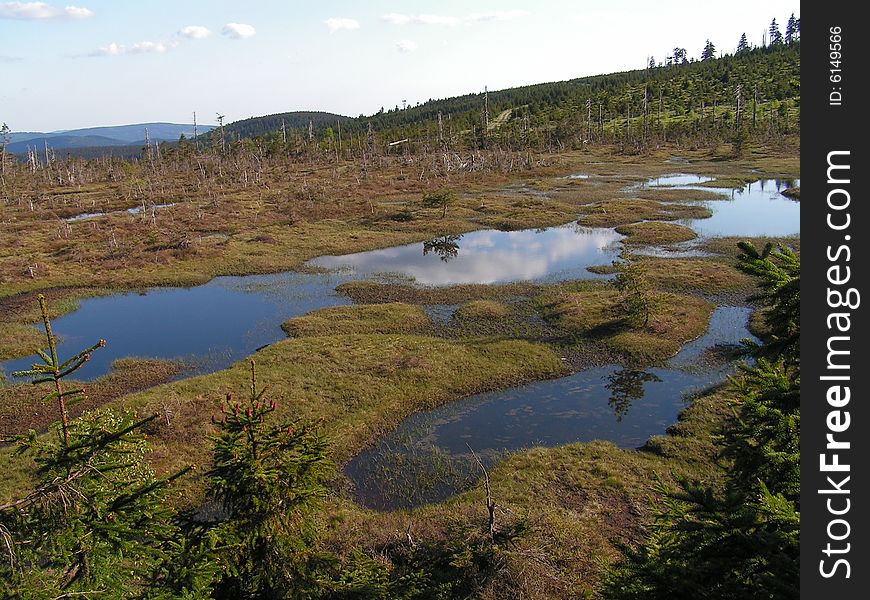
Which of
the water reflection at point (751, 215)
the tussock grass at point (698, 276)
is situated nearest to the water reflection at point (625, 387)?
the tussock grass at point (698, 276)

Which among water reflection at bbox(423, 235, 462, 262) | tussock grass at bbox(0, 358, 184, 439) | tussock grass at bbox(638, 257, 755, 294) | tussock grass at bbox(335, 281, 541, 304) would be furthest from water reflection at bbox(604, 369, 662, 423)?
water reflection at bbox(423, 235, 462, 262)

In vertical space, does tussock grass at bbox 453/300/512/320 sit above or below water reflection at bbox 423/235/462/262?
below

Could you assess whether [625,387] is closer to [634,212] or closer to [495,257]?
[495,257]

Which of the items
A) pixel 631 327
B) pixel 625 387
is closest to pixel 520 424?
pixel 625 387

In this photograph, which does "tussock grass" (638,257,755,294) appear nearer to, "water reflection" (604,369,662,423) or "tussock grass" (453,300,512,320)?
"tussock grass" (453,300,512,320)

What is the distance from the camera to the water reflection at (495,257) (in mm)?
50844

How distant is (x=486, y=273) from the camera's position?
5150cm

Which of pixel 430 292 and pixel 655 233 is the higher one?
pixel 655 233

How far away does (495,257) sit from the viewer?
188 feet

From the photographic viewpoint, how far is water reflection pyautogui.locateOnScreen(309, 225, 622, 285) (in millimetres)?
50844

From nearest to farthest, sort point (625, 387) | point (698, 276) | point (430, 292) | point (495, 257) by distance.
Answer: point (625, 387) < point (430, 292) < point (698, 276) < point (495, 257)

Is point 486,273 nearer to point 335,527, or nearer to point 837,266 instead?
point 335,527

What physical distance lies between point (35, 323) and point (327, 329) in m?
21.8

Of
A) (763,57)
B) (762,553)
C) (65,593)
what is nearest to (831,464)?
(762,553)
